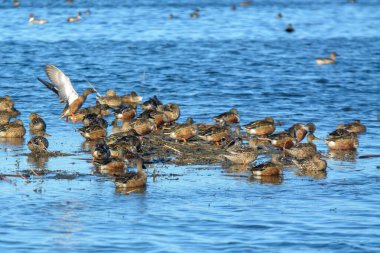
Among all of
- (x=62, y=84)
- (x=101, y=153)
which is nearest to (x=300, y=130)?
(x=101, y=153)

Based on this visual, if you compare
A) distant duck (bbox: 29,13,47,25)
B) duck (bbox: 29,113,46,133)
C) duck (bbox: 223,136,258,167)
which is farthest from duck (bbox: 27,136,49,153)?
distant duck (bbox: 29,13,47,25)

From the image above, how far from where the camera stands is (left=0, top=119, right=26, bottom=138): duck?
1891 centimetres

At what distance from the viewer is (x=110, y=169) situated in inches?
605

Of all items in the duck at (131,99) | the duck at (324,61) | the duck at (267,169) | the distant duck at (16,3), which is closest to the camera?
the duck at (267,169)

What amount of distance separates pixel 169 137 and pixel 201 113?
4.30 meters

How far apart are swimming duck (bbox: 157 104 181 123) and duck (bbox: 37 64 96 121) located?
6.39 ft

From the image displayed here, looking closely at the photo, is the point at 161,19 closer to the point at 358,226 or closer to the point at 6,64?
the point at 6,64

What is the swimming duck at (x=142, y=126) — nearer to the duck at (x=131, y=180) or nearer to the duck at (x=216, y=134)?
the duck at (x=216, y=134)

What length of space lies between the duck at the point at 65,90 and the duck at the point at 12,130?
102 inches

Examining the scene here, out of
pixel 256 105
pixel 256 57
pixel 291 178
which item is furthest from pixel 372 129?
pixel 256 57

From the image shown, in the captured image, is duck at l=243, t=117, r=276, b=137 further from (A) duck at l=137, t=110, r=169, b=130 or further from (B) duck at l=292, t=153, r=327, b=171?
(B) duck at l=292, t=153, r=327, b=171

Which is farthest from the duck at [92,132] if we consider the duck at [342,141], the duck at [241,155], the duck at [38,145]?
the duck at [342,141]

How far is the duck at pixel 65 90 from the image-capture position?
2170 centimetres

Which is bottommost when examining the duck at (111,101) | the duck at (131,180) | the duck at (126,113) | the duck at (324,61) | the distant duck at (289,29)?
the duck at (131,180)
